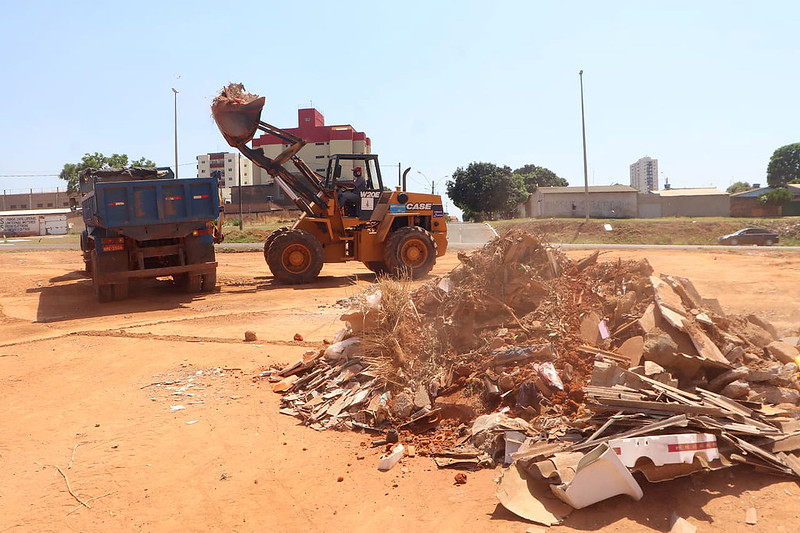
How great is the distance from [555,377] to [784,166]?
306 ft

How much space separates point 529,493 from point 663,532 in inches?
35.0

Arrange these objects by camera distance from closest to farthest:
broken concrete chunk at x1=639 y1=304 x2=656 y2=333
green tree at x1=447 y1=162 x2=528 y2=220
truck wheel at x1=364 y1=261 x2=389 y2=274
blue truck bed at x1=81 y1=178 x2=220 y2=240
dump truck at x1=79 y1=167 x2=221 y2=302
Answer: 1. broken concrete chunk at x1=639 y1=304 x2=656 y2=333
2. blue truck bed at x1=81 y1=178 x2=220 y2=240
3. dump truck at x1=79 y1=167 x2=221 y2=302
4. truck wheel at x1=364 y1=261 x2=389 y2=274
5. green tree at x1=447 y1=162 x2=528 y2=220

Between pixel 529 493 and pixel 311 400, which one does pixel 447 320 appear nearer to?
pixel 311 400

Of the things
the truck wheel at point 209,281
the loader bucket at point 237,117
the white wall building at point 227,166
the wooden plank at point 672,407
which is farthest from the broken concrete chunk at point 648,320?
the white wall building at point 227,166

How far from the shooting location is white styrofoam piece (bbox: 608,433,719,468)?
4297mm

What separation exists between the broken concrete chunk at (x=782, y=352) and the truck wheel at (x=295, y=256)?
10.6m

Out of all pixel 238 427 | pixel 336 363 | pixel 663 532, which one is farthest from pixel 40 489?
pixel 663 532

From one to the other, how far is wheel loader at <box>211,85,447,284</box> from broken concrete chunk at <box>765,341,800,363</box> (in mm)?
9398

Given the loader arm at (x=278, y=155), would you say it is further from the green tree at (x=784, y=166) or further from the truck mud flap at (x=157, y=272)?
the green tree at (x=784, y=166)

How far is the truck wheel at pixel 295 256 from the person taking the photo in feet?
50.2

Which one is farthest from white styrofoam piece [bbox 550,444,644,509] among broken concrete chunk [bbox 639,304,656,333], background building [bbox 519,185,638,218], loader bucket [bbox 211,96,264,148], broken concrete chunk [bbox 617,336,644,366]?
background building [bbox 519,185,638,218]

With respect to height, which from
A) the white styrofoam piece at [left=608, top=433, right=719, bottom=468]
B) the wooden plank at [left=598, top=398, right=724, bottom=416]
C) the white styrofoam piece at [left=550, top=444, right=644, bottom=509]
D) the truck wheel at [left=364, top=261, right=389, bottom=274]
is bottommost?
the white styrofoam piece at [left=550, top=444, right=644, bottom=509]

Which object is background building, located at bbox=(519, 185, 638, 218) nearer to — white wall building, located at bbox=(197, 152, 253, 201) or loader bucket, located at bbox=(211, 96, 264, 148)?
loader bucket, located at bbox=(211, 96, 264, 148)

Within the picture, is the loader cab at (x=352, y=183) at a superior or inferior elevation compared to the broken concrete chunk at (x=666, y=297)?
superior
